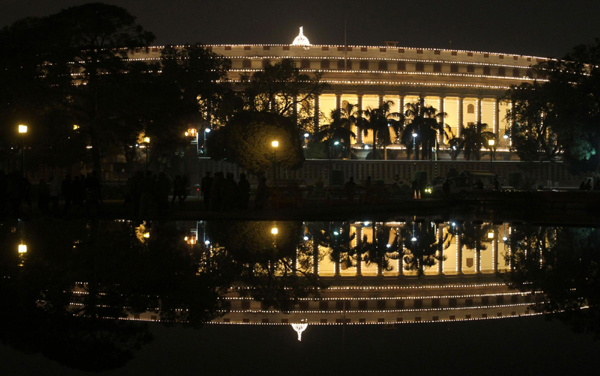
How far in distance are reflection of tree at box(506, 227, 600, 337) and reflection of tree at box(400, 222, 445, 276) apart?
1.44 m

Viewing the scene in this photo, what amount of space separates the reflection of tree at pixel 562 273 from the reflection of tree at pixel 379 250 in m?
2.15

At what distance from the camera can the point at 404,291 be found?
10281 mm

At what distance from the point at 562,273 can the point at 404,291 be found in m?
3.26

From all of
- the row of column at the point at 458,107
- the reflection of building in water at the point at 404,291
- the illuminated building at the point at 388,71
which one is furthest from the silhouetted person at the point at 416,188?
the row of column at the point at 458,107

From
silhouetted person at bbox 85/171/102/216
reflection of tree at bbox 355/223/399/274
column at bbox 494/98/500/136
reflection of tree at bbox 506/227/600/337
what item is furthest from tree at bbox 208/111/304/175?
column at bbox 494/98/500/136

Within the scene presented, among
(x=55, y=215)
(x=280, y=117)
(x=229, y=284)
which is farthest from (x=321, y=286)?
(x=280, y=117)

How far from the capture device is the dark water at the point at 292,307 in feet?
21.5

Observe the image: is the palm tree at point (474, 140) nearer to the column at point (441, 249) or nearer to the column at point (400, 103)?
the column at point (400, 103)

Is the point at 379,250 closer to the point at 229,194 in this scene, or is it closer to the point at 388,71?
the point at 229,194

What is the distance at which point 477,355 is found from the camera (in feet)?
21.7

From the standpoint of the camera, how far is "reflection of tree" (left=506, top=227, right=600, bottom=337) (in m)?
8.86

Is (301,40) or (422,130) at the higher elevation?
(301,40)

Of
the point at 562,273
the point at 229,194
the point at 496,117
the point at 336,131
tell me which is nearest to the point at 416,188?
the point at 229,194

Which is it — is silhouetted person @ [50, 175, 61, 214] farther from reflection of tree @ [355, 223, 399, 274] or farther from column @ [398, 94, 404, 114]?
column @ [398, 94, 404, 114]
